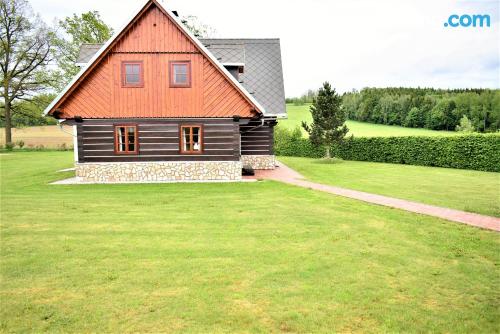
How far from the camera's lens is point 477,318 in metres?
5.74

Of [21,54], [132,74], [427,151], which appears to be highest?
[21,54]

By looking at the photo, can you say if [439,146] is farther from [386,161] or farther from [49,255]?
[49,255]

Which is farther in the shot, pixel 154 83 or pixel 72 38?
pixel 72 38

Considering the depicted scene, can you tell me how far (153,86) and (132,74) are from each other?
1.23 metres

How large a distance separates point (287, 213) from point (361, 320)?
6.81 meters

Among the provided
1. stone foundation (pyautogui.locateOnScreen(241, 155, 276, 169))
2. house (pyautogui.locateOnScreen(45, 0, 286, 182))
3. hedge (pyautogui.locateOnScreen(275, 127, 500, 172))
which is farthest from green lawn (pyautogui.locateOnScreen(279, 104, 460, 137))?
house (pyautogui.locateOnScreen(45, 0, 286, 182))

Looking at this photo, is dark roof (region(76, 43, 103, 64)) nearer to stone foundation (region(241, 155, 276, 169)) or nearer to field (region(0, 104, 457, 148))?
stone foundation (region(241, 155, 276, 169))

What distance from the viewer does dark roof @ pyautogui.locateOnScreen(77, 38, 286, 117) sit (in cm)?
2294

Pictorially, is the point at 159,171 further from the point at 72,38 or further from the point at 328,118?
the point at 72,38

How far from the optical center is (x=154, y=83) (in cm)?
1908

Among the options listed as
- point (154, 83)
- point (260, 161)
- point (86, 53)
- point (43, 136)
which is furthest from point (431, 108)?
point (43, 136)

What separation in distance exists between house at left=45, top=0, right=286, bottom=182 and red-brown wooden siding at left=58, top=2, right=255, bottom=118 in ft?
0.16

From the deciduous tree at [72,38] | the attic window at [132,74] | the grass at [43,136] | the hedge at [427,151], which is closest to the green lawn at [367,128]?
the hedge at [427,151]

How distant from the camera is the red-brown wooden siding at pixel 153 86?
61.8 feet
